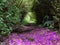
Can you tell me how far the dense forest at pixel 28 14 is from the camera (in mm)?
6820

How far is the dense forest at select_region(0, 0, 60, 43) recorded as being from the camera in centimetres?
682

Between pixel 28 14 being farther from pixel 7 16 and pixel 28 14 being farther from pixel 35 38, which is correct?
pixel 7 16

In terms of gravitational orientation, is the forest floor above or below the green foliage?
below

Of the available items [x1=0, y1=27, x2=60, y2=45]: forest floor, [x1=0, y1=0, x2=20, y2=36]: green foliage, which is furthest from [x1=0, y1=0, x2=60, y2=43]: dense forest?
[x1=0, y1=27, x2=60, y2=45]: forest floor

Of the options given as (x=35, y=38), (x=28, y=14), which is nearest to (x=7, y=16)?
(x=35, y=38)

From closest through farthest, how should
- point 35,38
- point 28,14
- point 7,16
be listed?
point 7,16, point 35,38, point 28,14

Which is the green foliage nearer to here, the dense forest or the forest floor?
the dense forest

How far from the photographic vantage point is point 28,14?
10.1 metres

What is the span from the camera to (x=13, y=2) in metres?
7.30

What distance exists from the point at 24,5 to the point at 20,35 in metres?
2.42

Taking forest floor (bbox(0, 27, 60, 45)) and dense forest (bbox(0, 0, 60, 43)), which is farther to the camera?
dense forest (bbox(0, 0, 60, 43))

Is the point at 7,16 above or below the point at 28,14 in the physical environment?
above

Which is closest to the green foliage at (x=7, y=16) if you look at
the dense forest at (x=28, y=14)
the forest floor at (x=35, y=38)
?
the dense forest at (x=28, y=14)

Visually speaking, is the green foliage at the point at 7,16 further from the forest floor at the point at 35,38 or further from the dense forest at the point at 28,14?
the forest floor at the point at 35,38
